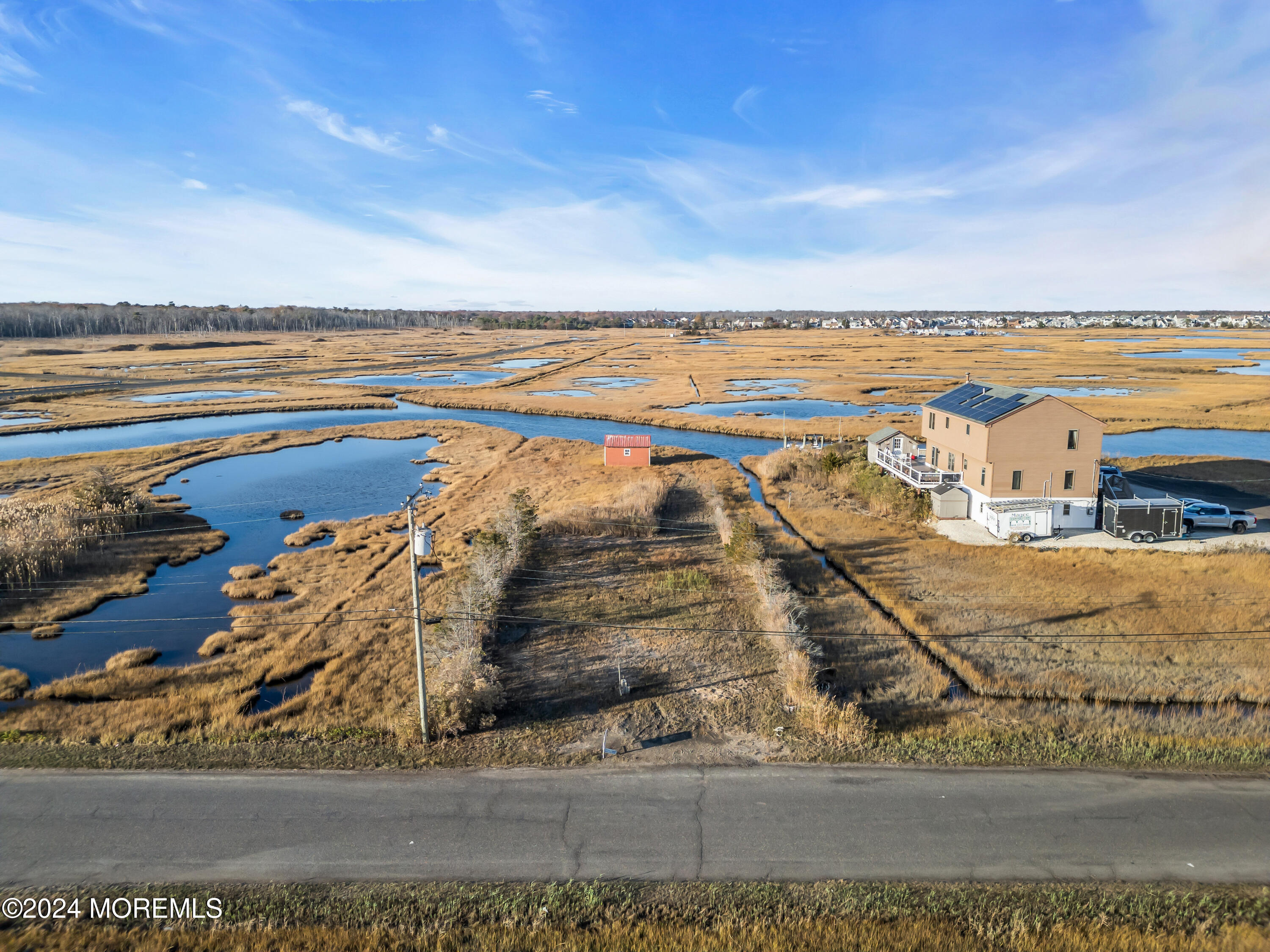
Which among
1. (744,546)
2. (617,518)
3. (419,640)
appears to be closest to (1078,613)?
(744,546)

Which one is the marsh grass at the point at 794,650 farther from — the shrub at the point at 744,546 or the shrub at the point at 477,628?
the shrub at the point at 477,628

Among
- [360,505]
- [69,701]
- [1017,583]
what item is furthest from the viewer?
[360,505]

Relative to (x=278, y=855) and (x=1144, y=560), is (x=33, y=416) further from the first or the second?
(x=1144, y=560)

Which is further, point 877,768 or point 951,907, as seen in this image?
point 877,768

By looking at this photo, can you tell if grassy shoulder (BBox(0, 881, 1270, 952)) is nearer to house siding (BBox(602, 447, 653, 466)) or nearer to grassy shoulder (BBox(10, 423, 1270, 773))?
grassy shoulder (BBox(10, 423, 1270, 773))

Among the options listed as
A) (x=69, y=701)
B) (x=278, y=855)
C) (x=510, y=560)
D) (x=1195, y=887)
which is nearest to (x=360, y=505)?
(x=510, y=560)

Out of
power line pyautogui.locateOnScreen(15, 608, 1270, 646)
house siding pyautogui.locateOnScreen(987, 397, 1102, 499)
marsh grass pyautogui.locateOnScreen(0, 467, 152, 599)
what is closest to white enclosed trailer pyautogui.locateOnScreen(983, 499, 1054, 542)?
house siding pyautogui.locateOnScreen(987, 397, 1102, 499)
